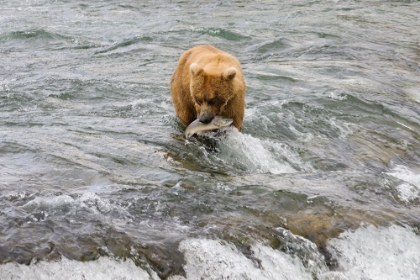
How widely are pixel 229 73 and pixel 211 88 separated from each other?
0.80ft

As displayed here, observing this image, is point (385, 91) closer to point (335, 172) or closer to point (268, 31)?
point (335, 172)

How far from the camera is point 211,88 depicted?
7.32 m

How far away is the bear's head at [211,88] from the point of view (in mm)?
7324

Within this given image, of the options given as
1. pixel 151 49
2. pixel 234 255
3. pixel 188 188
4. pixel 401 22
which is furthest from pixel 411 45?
pixel 234 255

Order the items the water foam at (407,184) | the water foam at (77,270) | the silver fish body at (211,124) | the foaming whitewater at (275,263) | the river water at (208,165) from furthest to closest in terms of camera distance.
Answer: the silver fish body at (211,124) → the water foam at (407,184) → the river water at (208,165) → the foaming whitewater at (275,263) → the water foam at (77,270)

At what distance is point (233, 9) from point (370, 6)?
364cm

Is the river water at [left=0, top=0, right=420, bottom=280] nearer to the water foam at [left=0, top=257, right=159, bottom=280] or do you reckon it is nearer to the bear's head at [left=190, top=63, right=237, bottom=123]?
the water foam at [left=0, top=257, right=159, bottom=280]

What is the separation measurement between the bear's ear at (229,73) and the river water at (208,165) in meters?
0.67

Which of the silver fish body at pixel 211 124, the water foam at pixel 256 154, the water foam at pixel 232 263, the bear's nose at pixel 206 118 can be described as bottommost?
the water foam at pixel 256 154

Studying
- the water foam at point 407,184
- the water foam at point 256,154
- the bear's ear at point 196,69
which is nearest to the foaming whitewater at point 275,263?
Result: the water foam at point 407,184

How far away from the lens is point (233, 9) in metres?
19.1

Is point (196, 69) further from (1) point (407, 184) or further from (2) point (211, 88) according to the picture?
(1) point (407, 184)

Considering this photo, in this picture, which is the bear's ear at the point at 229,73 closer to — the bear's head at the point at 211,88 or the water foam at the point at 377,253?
the bear's head at the point at 211,88

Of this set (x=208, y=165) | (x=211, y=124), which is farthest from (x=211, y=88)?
(x=208, y=165)
